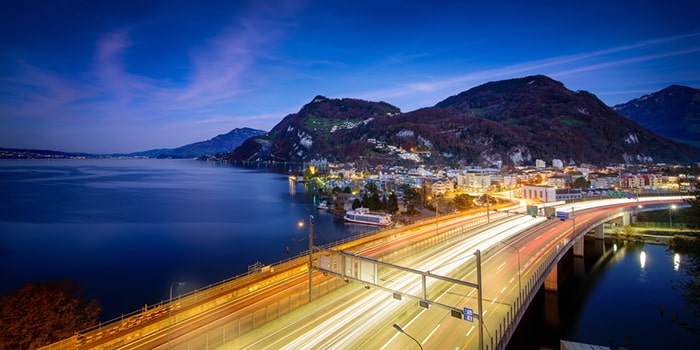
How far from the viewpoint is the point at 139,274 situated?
93.9 ft

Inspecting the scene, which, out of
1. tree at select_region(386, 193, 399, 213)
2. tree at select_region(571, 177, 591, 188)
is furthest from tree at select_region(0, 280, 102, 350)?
tree at select_region(571, 177, 591, 188)

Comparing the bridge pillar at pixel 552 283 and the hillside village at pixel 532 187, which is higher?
the hillside village at pixel 532 187

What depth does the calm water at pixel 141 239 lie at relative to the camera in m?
27.5

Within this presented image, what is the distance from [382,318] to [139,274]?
979 inches

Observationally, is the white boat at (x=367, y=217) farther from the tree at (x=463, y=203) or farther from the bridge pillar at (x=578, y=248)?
the bridge pillar at (x=578, y=248)

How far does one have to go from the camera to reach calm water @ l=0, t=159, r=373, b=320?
2752 cm

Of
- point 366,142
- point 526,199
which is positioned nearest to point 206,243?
point 526,199

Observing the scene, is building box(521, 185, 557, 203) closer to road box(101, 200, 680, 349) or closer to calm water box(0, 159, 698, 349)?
calm water box(0, 159, 698, 349)

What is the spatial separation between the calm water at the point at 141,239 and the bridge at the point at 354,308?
10.7 meters

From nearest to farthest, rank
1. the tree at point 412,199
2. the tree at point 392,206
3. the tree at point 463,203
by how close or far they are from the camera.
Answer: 1. the tree at point 392,206
2. the tree at point 463,203
3. the tree at point 412,199

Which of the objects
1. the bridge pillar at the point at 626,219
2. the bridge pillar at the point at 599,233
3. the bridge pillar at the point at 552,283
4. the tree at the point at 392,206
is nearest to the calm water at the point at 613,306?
the bridge pillar at the point at 552,283

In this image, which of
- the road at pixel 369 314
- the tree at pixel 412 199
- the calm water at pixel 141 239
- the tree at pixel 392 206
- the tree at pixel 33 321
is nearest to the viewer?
the road at pixel 369 314

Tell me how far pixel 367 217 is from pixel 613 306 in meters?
30.7

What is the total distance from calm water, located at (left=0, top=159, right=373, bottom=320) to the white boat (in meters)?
2.38
